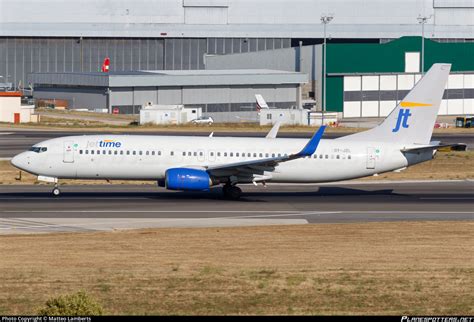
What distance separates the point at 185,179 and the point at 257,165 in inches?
146

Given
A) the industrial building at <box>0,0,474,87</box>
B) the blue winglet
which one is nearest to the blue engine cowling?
the blue winglet

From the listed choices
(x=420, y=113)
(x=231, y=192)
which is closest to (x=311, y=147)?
(x=231, y=192)

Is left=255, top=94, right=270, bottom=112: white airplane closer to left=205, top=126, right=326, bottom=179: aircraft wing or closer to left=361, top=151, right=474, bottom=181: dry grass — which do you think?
left=361, top=151, right=474, bottom=181: dry grass

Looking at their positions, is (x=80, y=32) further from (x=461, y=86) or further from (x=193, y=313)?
(x=193, y=313)

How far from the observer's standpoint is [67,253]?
101 ft

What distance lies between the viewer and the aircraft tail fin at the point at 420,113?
161ft

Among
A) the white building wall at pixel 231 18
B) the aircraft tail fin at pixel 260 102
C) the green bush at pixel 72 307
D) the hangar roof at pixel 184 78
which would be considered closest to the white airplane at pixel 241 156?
the green bush at pixel 72 307

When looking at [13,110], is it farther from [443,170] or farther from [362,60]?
[443,170]

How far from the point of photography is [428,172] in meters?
62.6

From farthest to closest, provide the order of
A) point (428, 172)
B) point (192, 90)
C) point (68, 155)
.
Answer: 1. point (192, 90)
2. point (428, 172)
3. point (68, 155)

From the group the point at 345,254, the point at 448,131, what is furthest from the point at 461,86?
the point at 345,254

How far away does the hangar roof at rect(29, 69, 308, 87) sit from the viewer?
12312cm

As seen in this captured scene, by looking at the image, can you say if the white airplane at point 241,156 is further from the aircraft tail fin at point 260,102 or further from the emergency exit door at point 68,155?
the aircraft tail fin at point 260,102

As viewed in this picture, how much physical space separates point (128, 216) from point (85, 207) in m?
3.50
